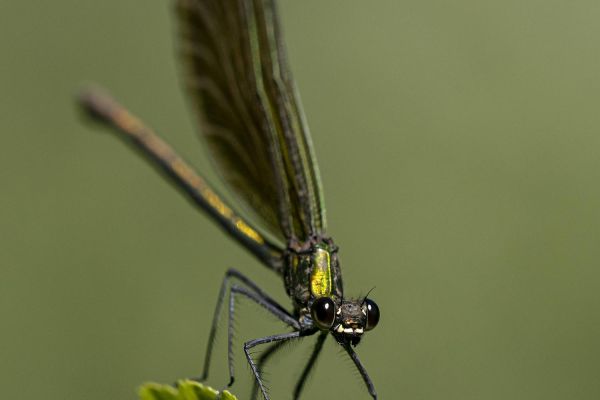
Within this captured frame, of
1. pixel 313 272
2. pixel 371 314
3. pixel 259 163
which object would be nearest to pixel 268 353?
pixel 313 272

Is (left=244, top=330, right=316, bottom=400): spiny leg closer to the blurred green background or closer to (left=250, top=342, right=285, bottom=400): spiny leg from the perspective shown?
(left=250, top=342, right=285, bottom=400): spiny leg

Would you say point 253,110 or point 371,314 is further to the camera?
point 253,110

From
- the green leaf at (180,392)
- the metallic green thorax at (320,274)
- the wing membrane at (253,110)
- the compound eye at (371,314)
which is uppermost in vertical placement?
the wing membrane at (253,110)

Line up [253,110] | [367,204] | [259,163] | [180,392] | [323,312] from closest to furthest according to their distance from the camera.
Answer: [180,392]
[323,312]
[253,110]
[259,163]
[367,204]

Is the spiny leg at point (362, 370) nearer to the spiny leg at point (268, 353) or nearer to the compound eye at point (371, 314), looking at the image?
the compound eye at point (371, 314)

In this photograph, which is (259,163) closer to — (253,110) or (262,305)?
(253,110)

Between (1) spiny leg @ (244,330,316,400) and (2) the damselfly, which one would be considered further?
(2) the damselfly

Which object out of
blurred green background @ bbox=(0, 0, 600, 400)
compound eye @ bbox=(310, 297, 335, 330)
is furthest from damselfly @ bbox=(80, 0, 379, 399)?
blurred green background @ bbox=(0, 0, 600, 400)

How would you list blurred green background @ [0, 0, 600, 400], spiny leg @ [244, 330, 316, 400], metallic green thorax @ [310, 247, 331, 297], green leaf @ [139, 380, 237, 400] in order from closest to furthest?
green leaf @ [139, 380, 237, 400] → spiny leg @ [244, 330, 316, 400] → metallic green thorax @ [310, 247, 331, 297] → blurred green background @ [0, 0, 600, 400]

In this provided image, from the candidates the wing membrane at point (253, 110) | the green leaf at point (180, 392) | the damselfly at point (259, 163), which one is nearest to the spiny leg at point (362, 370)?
the damselfly at point (259, 163)
